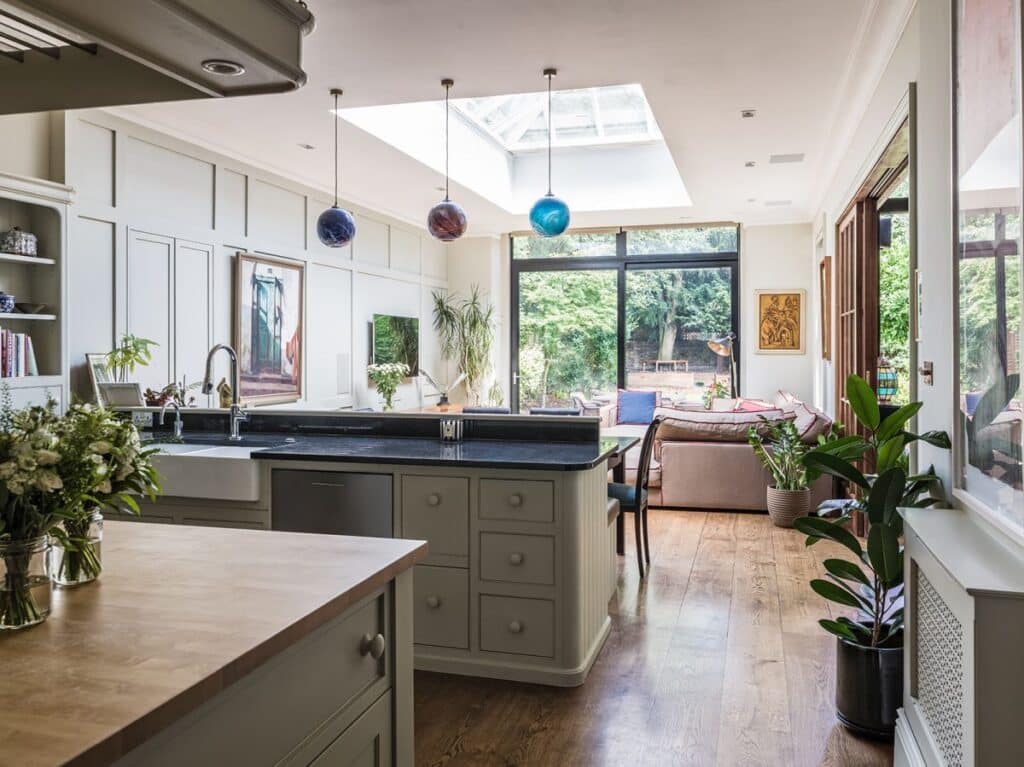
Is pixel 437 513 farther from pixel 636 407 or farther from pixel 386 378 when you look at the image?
pixel 636 407

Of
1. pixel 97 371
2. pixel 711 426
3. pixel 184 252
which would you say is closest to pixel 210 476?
pixel 97 371

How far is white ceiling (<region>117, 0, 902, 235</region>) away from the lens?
11.9ft

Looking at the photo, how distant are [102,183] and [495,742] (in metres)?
4.28

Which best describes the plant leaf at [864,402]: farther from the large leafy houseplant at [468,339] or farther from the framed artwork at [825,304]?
the large leafy houseplant at [468,339]

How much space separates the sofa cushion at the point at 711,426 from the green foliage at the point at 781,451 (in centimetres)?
8

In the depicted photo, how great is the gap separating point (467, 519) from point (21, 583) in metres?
1.95

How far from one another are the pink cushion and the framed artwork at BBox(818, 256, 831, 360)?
125 cm

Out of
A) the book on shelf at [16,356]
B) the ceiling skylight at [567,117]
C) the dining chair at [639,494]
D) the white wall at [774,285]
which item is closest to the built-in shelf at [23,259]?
the book on shelf at [16,356]

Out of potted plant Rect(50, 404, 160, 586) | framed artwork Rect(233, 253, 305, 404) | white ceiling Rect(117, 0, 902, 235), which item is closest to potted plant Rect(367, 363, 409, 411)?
framed artwork Rect(233, 253, 305, 404)

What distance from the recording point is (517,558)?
299 cm

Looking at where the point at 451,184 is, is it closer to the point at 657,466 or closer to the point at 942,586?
the point at 657,466

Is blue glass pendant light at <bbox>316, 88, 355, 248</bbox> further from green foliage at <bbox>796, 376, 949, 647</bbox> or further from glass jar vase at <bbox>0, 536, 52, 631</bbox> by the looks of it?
glass jar vase at <bbox>0, 536, 52, 631</bbox>

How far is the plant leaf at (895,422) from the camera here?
2.43 m

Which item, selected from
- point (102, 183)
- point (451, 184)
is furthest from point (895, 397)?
point (102, 183)
